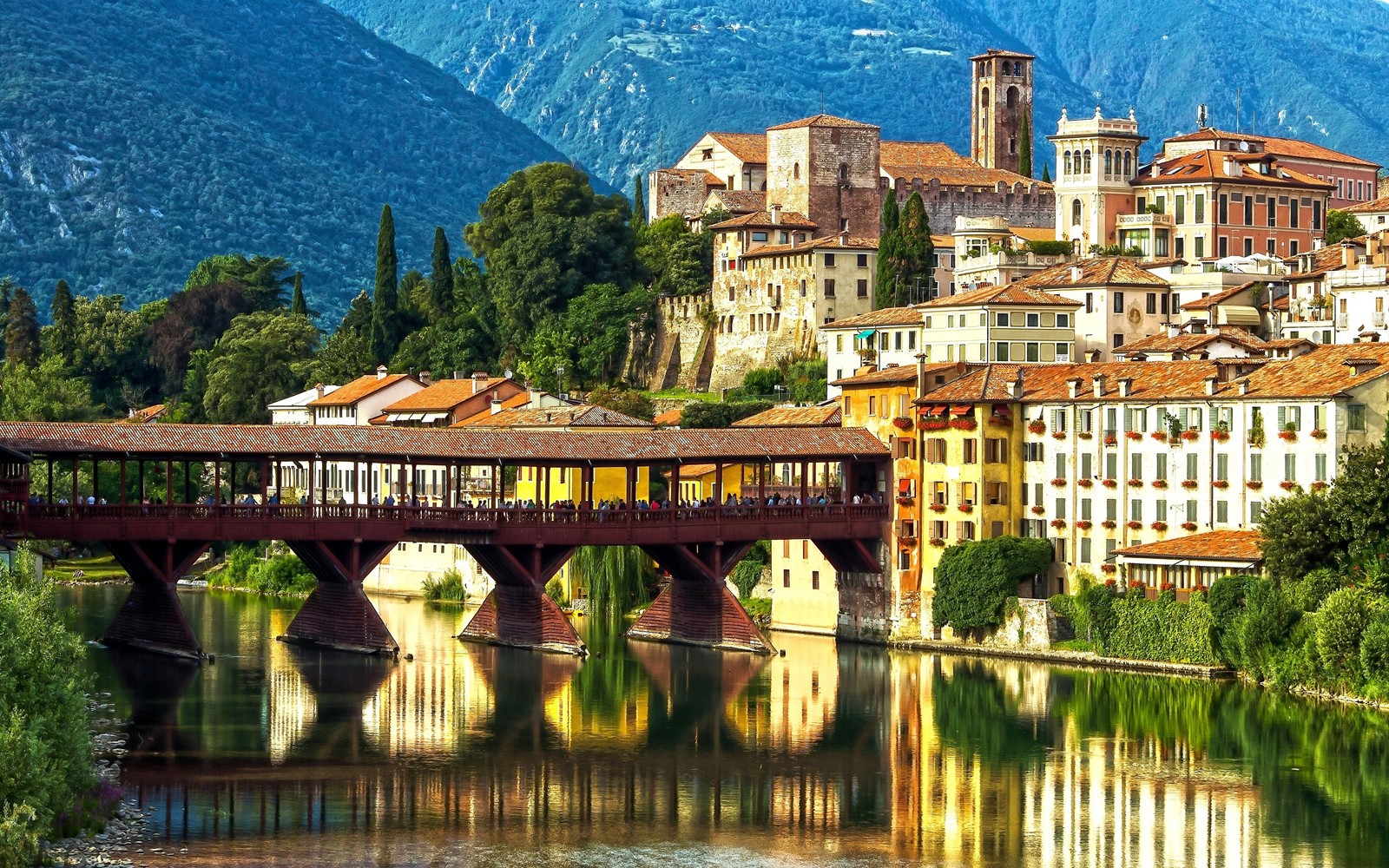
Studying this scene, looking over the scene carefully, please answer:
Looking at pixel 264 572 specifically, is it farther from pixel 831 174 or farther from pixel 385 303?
pixel 831 174

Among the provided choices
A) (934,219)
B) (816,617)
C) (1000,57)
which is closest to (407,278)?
(934,219)

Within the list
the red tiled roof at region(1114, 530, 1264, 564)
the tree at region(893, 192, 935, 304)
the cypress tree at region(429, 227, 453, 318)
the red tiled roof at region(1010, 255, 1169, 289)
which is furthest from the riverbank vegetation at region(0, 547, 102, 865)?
the cypress tree at region(429, 227, 453, 318)

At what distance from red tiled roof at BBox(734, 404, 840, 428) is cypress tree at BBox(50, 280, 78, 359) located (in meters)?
60.8

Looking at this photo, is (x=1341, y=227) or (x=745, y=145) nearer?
(x=1341, y=227)

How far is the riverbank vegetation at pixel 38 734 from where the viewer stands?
4322cm

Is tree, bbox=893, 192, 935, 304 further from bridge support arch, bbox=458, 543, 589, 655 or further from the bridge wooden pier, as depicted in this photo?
bridge support arch, bbox=458, 543, 589, 655

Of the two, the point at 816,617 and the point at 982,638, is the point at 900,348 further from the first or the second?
the point at 982,638

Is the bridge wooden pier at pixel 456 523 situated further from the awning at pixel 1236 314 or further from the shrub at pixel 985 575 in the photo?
the awning at pixel 1236 314

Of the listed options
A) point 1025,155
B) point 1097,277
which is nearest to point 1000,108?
point 1025,155

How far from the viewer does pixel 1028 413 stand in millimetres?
83312

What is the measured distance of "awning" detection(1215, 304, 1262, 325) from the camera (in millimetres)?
102188

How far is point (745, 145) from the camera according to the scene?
150375 millimetres

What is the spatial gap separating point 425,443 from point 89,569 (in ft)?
125

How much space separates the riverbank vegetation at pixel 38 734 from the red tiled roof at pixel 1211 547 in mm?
34359
